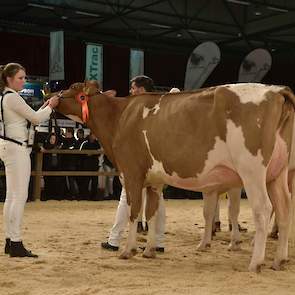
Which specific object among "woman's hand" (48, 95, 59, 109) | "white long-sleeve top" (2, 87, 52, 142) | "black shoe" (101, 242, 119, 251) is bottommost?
"black shoe" (101, 242, 119, 251)

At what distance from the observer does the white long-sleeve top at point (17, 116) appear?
15.8 ft

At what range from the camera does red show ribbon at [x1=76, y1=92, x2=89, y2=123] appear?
543cm

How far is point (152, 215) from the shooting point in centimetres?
523

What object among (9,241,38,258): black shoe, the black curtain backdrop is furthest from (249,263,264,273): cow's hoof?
the black curtain backdrop

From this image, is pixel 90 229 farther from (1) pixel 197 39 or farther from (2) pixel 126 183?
(1) pixel 197 39

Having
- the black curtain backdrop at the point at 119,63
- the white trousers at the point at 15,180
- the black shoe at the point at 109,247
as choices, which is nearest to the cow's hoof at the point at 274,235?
the black shoe at the point at 109,247

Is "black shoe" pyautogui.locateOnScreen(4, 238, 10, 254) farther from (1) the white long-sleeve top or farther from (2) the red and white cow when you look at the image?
(2) the red and white cow

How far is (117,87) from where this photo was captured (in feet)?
66.9

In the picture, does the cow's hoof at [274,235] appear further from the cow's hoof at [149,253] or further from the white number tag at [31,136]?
the white number tag at [31,136]

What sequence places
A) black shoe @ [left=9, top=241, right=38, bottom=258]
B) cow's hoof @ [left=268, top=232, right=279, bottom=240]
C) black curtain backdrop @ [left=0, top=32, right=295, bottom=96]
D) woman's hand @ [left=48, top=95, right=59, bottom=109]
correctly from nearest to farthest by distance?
black shoe @ [left=9, top=241, right=38, bottom=258], woman's hand @ [left=48, top=95, right=59, bottom=109], cow's hoof @ [left=268, top=232, right=279, bottom=240], black curtain backdrop @ [left=0, top=32, right=295, bottom=96]

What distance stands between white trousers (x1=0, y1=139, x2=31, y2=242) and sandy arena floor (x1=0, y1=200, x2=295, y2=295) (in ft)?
1.02

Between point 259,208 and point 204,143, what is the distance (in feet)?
2.29

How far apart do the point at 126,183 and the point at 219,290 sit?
1.59 meters

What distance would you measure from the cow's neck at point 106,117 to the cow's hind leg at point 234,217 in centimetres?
139
